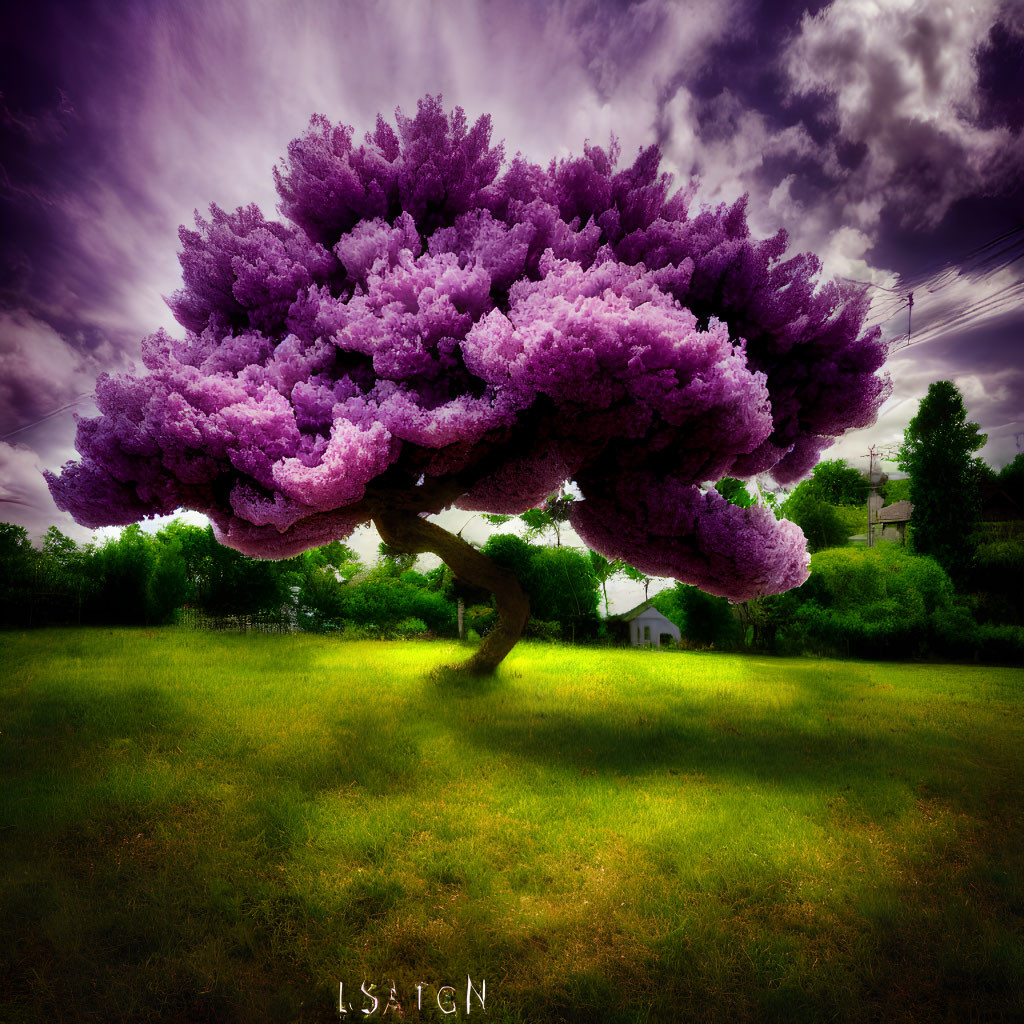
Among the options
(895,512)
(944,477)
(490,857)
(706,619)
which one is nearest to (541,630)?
(706,619)

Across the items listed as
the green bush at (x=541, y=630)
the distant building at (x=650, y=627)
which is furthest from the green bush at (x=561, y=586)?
the distant building at (x=650, y=627)

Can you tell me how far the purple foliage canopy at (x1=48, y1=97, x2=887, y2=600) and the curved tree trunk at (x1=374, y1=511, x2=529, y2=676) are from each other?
0.52 meters

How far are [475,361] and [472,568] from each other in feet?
10.5

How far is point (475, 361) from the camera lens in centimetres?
403

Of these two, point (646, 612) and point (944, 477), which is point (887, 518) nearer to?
point (944, 477)

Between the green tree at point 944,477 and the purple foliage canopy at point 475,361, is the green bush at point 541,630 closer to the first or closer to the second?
the purple foliage canopy at point 475,361

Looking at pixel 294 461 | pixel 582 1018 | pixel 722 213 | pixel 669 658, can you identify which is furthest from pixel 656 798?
pixel 669 658

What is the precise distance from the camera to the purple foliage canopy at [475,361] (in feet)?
12.8

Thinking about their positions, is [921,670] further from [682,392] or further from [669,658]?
[682,392]

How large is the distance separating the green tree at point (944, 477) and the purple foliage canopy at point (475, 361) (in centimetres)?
1430

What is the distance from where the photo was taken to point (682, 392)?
387 cm

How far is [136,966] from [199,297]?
5.05 m

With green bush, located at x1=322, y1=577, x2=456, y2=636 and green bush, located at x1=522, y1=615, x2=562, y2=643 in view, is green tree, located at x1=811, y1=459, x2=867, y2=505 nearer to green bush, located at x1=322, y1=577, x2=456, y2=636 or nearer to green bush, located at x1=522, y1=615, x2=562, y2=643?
green bush, located at x1=522, y1=615, x2=562, y2=643

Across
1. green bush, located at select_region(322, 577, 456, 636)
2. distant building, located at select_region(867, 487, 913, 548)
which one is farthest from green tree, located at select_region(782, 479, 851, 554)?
green bush, located at select_region(322, 577, 456, 636)
